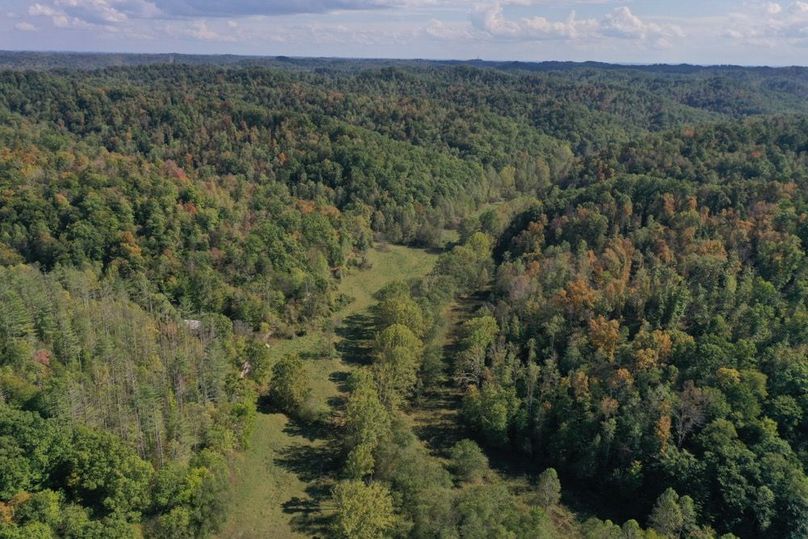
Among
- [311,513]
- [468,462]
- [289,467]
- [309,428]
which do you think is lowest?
[311,513]

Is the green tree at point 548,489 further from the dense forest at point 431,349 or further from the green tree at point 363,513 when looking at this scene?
the green tree at point 363,513

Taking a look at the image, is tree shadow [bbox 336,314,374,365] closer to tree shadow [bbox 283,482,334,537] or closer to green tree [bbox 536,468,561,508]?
tree shadow [bbox 283,482,334,537]

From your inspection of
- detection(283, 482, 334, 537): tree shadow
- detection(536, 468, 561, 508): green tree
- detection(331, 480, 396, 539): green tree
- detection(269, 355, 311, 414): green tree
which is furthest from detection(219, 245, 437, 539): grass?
detection(536, 468, 561, 508): green tree

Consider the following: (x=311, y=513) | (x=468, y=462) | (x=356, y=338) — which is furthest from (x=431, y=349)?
(x=311, y=513)

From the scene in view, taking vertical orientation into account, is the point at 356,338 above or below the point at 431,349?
below

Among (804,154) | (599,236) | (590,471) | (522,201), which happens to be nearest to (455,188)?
(522,201)

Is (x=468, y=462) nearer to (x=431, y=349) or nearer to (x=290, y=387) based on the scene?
(x=431, y=349)
